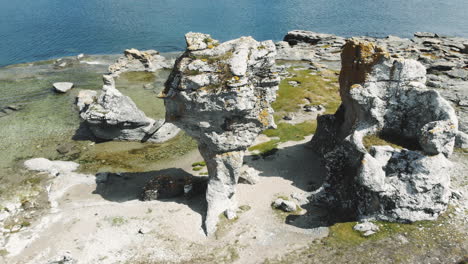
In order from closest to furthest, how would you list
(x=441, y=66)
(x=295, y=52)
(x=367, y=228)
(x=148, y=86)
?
(x=367, y=228) → (x=441, y=66) → (x=148, y=86) → (x=295, y=52)

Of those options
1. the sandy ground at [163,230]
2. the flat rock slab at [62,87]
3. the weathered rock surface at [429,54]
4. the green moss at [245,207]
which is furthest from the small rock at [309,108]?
the flat rock slab at [62,87]

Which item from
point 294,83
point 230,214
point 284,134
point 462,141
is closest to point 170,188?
point 230,214

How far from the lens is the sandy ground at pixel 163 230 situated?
21375mm

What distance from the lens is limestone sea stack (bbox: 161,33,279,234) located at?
21672 mm

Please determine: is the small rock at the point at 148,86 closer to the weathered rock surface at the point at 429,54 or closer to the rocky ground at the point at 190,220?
the rocky ground at the point at 190,220

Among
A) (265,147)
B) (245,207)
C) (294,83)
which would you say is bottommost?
(245,207)

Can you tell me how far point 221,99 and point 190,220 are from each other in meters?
9.78

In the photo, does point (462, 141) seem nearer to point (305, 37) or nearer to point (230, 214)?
point (230, 214)

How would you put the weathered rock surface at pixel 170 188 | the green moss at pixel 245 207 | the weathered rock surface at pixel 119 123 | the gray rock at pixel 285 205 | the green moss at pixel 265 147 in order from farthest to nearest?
the weathered rock surface at pixel 119 123 < the green moss at pixel 265 147 < the weathered rock surface at pixel 170 188 < the green moss at pixel 245 207 < the gray rock at pixel 285 205

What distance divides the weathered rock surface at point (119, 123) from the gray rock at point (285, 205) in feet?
66.4

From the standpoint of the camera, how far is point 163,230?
23375 millimetres

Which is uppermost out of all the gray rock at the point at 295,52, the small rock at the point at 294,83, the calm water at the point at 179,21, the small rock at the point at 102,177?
the calm water at the point at 179,21

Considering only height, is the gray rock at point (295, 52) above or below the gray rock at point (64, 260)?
above

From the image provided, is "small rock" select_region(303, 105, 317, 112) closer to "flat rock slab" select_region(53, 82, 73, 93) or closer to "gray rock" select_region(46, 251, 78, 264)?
"gray rock" select_region(46, 251, 78, 264)
